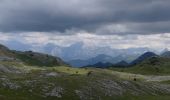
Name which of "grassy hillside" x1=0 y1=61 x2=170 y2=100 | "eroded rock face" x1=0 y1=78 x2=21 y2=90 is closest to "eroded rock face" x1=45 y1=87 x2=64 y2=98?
"grassy hillside" x1=0 y1=61 x2=170 y2=100

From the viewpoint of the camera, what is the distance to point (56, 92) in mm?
117312

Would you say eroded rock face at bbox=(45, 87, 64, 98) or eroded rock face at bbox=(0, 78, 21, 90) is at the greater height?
eroded rock face at bbox=(0, 78, 21, 90)

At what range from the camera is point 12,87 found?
116m

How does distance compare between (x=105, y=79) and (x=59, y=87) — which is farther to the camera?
(x=105, y=79)

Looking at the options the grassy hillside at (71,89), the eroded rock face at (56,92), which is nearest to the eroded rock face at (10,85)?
the grassy hillside at (71,89)

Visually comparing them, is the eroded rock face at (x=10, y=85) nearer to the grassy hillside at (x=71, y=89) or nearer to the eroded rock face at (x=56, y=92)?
the grassy hillside at (x=71, y=89)

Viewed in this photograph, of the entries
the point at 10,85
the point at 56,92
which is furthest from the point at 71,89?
the point at 10,85

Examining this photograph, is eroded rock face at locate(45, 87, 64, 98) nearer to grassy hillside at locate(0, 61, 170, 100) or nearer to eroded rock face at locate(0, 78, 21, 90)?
grassy hillside at locate(0, 61, 170, 100)

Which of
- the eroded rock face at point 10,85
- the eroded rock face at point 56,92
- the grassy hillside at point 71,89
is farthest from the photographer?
the eroded rock face at point 10,85

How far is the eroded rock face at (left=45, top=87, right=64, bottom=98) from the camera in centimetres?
11519

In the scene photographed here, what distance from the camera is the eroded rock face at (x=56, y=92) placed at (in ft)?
378

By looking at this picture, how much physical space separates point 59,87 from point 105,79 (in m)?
29.2

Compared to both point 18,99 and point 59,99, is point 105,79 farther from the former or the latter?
point 18,99

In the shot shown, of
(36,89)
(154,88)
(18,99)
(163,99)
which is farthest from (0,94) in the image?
(154,88)
